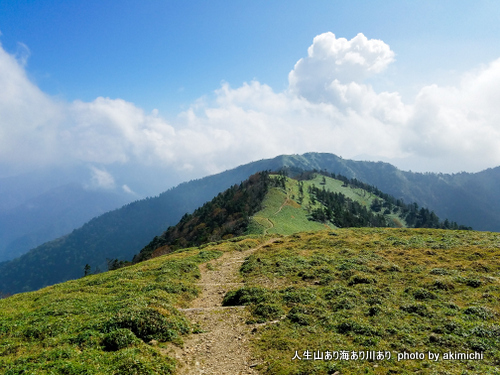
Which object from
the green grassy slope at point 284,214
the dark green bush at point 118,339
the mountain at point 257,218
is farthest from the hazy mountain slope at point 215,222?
the dark green bush at point 118,339

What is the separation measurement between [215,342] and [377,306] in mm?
12595

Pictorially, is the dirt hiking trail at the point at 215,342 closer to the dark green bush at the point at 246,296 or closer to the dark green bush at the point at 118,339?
the dark green bush at the point at 246,296

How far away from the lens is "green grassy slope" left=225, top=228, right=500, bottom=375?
13.7m

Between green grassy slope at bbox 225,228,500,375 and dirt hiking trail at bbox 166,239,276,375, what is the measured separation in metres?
1.04

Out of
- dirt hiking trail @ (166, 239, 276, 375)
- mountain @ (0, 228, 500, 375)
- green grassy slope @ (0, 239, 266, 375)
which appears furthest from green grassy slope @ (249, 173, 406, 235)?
green grassy slope @ (0, 239, 266, 375)

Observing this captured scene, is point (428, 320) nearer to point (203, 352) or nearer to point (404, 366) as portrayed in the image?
point (404, 366)

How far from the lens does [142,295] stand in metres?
22.8

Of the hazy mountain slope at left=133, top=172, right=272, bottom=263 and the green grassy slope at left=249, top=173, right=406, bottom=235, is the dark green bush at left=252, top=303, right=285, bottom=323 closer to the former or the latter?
the green grassy slope at left=249, top=173, right=406, bottom=235

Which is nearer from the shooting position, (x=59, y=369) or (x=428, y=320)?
(x=59, y=369)

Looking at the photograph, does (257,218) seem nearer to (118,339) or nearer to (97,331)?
(97,331)

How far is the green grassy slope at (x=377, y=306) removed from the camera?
13.7 metres

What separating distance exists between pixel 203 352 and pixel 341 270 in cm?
2088

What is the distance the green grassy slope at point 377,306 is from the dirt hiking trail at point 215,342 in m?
1.04

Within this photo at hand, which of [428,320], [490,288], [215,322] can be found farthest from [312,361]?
[490,288]
